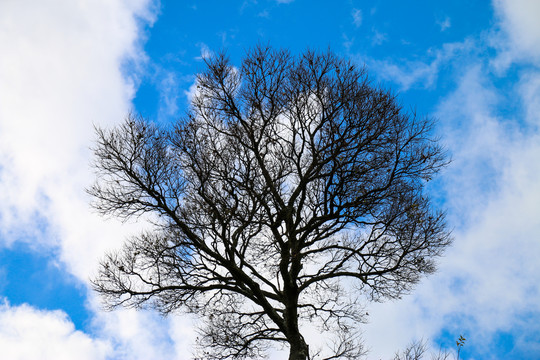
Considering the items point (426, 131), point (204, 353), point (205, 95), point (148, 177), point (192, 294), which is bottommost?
point (204, 353)

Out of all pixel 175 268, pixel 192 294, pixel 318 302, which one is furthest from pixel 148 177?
pixel 318 302

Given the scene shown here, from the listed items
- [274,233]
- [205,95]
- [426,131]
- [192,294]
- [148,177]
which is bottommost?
[192,294]

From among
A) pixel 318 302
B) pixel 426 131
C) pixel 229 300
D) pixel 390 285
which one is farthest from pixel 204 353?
pixel 426 131

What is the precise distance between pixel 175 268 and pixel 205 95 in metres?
4.41

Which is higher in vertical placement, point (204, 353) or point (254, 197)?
point (254, 197)

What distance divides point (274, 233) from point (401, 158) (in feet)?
11.6

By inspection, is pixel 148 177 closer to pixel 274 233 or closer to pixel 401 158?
pixel 274 233

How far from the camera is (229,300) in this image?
1090 centimetres

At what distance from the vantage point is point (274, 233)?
10.3 metres

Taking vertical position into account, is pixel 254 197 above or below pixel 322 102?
below

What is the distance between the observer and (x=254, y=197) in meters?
10.1

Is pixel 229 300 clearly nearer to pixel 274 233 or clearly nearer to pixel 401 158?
pixel 274 233

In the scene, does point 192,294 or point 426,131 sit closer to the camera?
point 426,131

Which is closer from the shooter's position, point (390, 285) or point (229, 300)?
point (390, 285)
